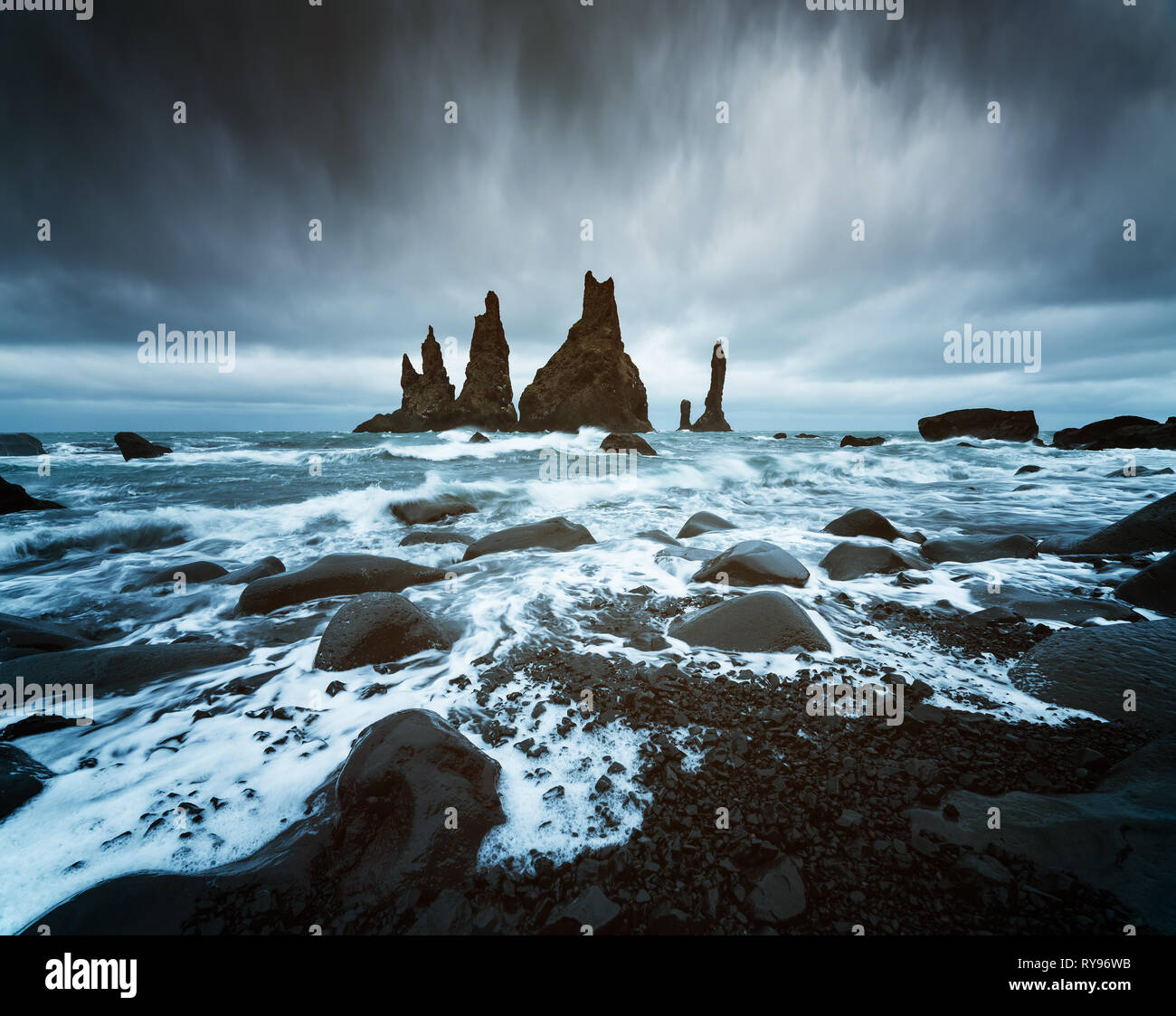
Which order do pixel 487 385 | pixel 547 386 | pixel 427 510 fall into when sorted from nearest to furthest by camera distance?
pixel 427 510, pixel 547 386, pixel 487 385

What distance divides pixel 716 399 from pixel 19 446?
8956 cm

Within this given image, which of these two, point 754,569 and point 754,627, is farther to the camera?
point 754,569

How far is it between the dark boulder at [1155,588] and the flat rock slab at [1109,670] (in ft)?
2.73

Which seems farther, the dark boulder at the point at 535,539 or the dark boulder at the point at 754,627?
the dark boulder at the point at 535,539

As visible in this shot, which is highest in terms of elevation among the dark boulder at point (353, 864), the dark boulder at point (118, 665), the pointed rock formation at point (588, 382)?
the pointed rock formation at point (588, 382)

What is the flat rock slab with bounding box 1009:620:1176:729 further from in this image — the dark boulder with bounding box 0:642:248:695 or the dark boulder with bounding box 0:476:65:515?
the dark boulder with bounding box 0:476:65:515

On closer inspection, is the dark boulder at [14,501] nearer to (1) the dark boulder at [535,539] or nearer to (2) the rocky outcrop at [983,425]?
(1) the dark boulder at [535,539]

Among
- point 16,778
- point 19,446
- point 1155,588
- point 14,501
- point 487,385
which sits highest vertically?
point 487,385

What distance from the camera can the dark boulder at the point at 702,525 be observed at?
9.16 meters

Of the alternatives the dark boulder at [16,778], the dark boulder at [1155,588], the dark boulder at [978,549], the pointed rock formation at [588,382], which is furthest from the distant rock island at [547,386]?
the dark boulder at [16,778]

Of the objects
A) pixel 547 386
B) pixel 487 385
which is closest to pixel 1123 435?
pixel 547 386

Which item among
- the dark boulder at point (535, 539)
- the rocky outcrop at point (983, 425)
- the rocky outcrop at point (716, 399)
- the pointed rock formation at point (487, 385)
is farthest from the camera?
the rocky outcrop at point (716, 399)

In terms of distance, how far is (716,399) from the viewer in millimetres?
88188

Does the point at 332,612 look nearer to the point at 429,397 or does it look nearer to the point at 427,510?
the point at 427,510
